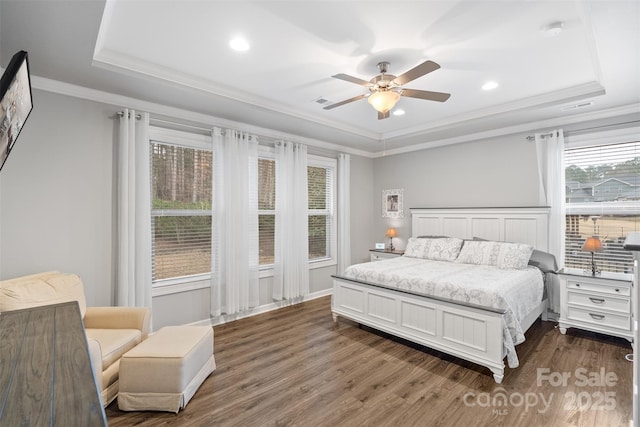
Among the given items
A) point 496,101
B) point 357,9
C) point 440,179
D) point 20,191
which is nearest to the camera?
point 357,9

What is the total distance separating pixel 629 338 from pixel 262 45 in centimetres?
437

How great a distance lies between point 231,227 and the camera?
12.5 ft

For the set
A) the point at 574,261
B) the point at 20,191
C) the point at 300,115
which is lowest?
the point at 574,261

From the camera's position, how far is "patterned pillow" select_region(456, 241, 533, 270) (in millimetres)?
3568

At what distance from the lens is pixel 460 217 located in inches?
182

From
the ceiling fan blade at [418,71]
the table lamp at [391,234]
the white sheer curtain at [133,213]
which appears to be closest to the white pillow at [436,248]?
the table lamp at [391,234]

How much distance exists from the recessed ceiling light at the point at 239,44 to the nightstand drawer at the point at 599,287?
4.02m

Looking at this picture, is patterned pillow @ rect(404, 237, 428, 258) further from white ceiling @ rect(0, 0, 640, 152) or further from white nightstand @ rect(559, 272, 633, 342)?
white ceiling @ rect(0, 0, 640, 152)

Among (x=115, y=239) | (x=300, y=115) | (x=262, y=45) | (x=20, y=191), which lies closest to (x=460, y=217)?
(x=300, y=115)

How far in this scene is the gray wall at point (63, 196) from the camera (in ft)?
8.54

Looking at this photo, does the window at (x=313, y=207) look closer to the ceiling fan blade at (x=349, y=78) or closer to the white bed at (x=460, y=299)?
the white bed at (x=460, y=299)

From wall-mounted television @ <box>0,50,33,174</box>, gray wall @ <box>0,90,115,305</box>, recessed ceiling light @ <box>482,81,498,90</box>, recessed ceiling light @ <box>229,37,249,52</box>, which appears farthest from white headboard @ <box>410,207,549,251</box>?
wall-mounted television @ <box>0,50,33,174</box>

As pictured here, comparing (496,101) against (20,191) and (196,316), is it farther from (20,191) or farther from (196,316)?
(20,191)

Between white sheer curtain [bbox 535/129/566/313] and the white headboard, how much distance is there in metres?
0.08
